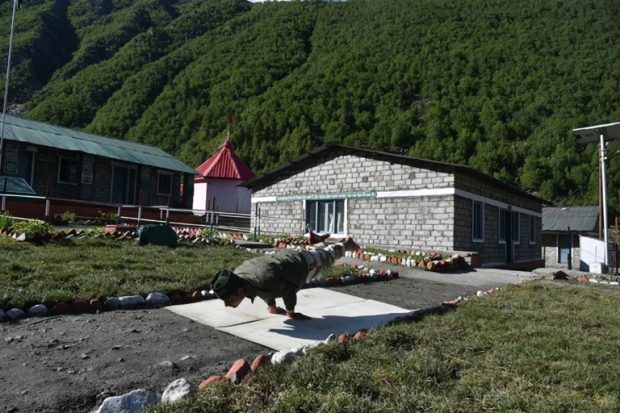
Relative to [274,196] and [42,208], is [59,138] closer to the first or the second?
[42,208]

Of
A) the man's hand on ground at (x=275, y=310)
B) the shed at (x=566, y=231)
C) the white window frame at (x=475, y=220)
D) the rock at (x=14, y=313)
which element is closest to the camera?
the rock at (x=14, y=313)

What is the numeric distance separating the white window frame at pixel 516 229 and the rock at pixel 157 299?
Result: 669 inches

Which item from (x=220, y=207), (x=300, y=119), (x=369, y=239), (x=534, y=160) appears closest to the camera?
(x=369, y=239)

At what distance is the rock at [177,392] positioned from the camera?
3.28 meters

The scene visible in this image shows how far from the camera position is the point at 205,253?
34.7 feet

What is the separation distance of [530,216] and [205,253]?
17712 mm

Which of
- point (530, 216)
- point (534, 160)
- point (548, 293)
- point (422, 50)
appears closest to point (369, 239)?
point (548, 293)

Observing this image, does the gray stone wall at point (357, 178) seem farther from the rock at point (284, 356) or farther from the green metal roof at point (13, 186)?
the rock at point (284, 356)

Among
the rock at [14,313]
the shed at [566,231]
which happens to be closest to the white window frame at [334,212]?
the rock at [14,313]

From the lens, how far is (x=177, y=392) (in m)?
3.33

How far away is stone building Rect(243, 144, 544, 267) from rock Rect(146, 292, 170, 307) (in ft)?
34.1

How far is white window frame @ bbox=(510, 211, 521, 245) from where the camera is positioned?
20.2m

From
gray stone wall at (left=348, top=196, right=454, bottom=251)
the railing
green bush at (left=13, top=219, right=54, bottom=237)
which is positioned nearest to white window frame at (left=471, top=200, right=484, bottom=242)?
gray stone wall at (left=348, top=196, right=454, bottom=251)

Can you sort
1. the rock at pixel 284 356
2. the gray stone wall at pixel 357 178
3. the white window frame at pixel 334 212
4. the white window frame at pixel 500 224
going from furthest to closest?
the white window frame at pixel 500 224, the white window frame at pixel 334 212, the gray stone wall at pixel 357 178, the rock at pixel 284 356
